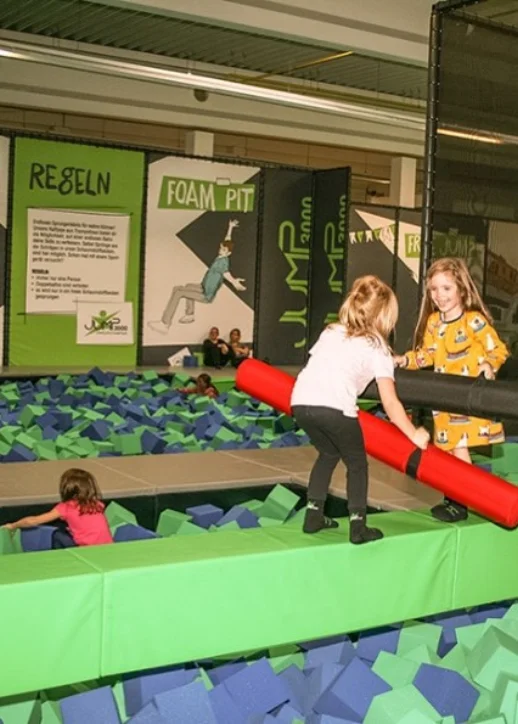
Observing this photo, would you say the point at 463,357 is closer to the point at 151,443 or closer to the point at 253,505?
the point at 253,505

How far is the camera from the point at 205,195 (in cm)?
1283

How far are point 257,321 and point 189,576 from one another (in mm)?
10440

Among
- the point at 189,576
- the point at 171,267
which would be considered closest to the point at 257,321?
the point at 171,267

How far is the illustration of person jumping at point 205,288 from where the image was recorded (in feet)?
41.4

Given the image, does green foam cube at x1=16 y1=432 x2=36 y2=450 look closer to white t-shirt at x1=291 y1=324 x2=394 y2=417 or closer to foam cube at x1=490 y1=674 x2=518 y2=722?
white t-shirt at x1=291 y1=324 x2=394 y2=417

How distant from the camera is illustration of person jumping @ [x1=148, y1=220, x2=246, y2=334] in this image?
12.6 metres

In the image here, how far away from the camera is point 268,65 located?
13906 mm

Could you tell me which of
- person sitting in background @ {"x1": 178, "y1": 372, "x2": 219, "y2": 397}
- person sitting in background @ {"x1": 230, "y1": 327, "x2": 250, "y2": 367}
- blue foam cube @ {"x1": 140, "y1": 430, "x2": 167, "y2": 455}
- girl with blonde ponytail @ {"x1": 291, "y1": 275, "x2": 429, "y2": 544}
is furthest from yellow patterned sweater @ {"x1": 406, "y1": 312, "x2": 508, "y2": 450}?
person sitting in background @ {"x1": 230, "y1": 327, "x2": 250, "y2": 367}

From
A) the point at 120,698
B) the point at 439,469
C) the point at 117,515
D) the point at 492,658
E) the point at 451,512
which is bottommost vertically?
the point at 120,698

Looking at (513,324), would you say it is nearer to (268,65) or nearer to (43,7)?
(43,7)

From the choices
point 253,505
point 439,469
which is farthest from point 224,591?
point 253,505

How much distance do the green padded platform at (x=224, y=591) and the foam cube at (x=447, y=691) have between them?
0.30 m

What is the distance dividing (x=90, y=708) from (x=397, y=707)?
0.87 m

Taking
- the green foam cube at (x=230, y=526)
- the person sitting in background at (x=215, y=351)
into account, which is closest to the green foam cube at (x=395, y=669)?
the green foam cube at (x=230, y=526)
